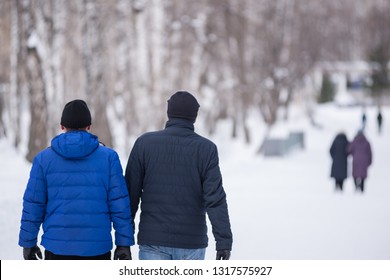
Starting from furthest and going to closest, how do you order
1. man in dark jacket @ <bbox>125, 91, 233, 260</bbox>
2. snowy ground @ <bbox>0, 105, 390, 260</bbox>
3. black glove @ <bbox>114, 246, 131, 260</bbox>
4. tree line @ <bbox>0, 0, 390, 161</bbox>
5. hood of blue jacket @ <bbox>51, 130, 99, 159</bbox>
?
1. tree line @ <bbox>0, 0, 390, 161</bbox>
2. snowy ground @ <bbox>0, 105, 390, 260</bbox>
3. man in dark jacket @ <bbox>125, 91, 233, 260</bbox>
4. black glove @ <bbox>114, 246, 131, 260</bbox>
5. hood of blue jacket @ <bbox>51, 130, 99, 159</bbox>

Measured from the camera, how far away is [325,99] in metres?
77.7

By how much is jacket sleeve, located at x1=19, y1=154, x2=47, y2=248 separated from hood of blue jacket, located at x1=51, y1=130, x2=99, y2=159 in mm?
149

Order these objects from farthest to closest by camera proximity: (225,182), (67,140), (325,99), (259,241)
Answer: (325,99), (225,182), (259,241), (67,140)

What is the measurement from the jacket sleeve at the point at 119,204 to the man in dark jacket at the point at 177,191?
18 centimetres

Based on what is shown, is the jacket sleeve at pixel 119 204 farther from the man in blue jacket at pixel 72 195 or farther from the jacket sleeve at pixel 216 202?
the jacket sleeve at pixel 216 202

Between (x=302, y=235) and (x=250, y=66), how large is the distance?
27.1m

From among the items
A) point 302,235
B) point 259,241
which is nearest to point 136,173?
point 259,241

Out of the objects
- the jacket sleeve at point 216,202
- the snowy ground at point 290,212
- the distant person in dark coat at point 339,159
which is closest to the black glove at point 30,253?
the jacket sleeve at point 216,202

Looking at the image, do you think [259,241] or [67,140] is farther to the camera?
[259,241]

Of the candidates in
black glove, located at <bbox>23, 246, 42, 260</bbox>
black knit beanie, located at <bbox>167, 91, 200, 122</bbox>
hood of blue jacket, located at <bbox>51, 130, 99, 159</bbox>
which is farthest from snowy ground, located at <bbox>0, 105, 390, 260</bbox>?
black knit beanie, located at <bbox>167, 91, 200, 122</bbox>

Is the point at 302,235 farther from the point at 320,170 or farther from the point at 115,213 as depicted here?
the point at 320,170

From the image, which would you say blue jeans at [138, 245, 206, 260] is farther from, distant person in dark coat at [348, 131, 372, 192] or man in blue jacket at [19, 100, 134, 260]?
distant person in dark coat at [348, 131, 372, 192]

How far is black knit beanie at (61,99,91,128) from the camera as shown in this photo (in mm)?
4906

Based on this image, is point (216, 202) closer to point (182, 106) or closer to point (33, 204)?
point (182, 106)
